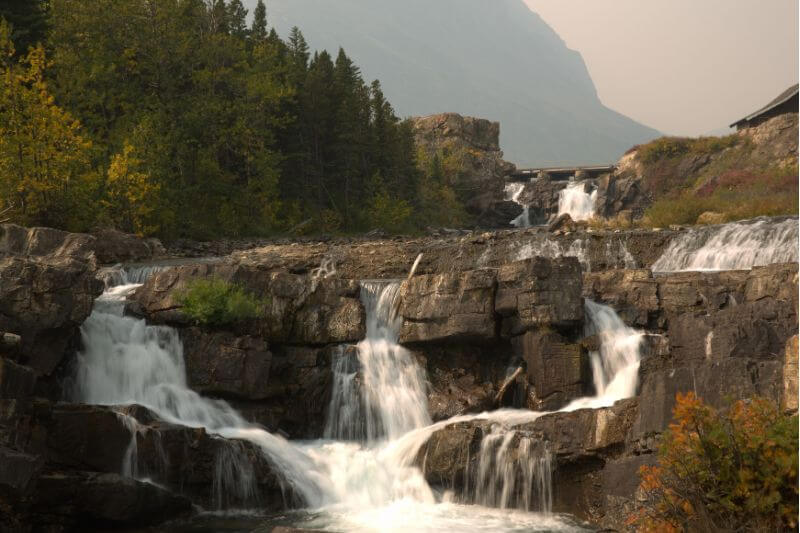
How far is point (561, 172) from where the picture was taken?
8738 centimetres

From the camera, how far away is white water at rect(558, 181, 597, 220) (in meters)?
66.8

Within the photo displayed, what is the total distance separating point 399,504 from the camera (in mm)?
18531

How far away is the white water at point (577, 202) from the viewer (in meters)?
66.8

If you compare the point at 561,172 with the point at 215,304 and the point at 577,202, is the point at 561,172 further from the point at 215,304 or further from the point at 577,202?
the point at 215,304

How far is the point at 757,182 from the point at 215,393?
4136 centimetres

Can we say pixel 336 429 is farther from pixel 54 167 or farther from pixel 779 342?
pixel 54 167

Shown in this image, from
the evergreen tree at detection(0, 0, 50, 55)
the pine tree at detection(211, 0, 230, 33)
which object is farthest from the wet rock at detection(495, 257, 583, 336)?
the pine tree at detection(211, 0, 230, 33)

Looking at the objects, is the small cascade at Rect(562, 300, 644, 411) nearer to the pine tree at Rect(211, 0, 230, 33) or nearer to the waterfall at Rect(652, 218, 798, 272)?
the waterfall at Rect(652, 218, 798, 272)

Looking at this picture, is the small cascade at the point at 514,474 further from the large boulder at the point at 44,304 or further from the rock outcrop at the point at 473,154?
the rock outcrop at the point at 473,154

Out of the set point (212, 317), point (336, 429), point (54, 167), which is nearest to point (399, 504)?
point (336, 429)

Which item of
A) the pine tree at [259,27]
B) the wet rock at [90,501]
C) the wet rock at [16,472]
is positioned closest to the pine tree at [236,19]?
the pine tree at [259,27]

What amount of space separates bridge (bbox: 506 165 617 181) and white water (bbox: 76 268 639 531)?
62292 mm

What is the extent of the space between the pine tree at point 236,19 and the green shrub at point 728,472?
5613cm

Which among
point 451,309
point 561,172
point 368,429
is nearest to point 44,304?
point 368,429
